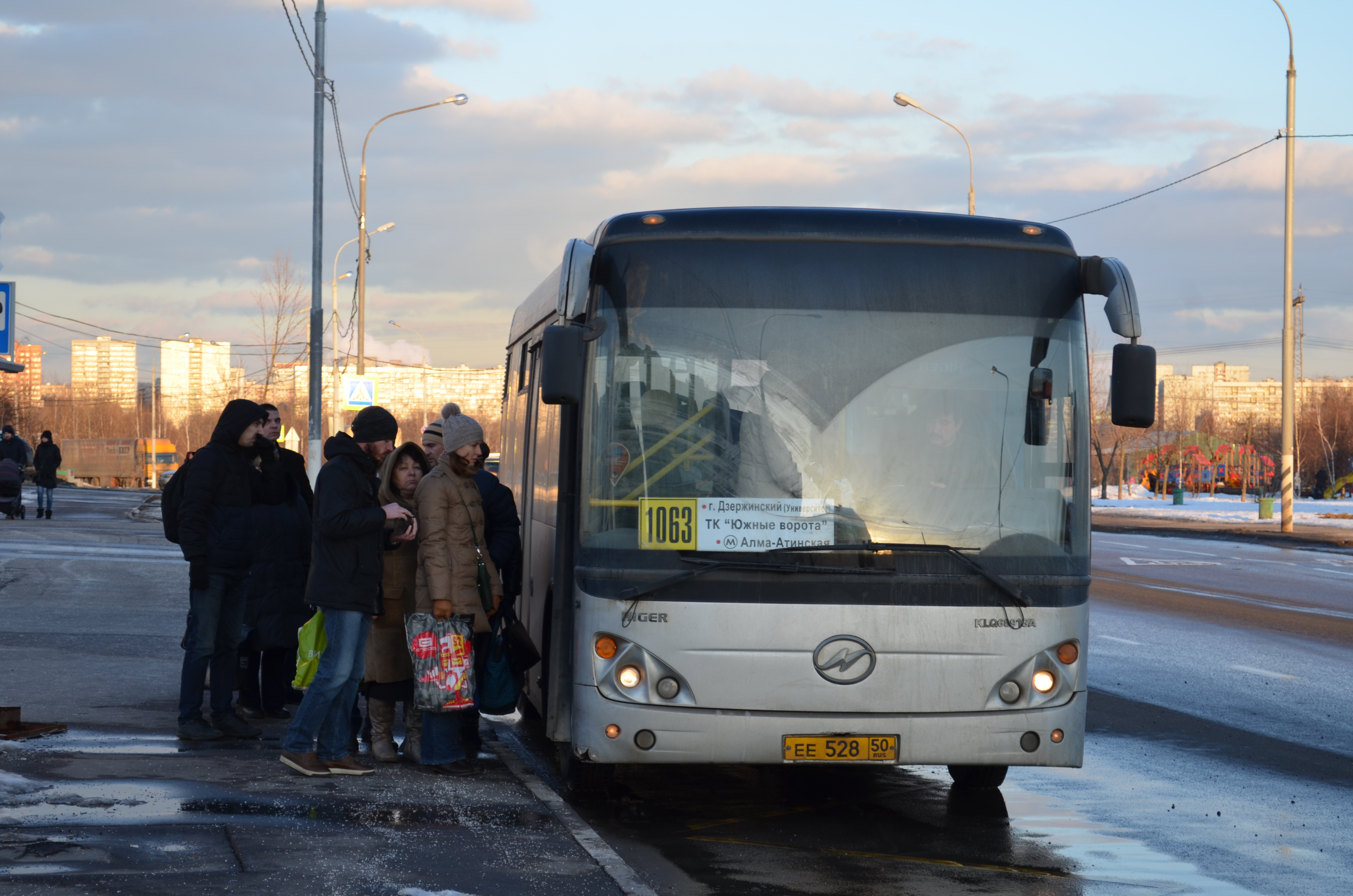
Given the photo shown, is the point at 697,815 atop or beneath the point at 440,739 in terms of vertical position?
beneath

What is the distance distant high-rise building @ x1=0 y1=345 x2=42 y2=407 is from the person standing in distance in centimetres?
1927

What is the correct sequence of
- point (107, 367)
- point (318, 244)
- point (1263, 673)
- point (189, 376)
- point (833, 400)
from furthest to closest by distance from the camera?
point (107, 367)
point (189, 376)
point (318, 244)
point (1263, 673)
point (833, 400)

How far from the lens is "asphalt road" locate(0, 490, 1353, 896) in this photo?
5.50m

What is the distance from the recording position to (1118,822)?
22.2 ft

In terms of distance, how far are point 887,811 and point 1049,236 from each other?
9.40 ft

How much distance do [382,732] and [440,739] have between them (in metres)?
0.45

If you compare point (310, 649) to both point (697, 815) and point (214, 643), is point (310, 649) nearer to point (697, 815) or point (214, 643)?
point (214, 643)

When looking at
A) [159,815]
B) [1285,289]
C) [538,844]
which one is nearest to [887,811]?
[538,844]

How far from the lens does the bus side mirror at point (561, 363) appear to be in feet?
20.7

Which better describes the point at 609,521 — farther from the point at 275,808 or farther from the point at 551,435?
the point at 275,808

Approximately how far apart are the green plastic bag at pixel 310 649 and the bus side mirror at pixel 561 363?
2.06m

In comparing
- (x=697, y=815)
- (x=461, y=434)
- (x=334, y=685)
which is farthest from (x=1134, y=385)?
(x=334, y=685)

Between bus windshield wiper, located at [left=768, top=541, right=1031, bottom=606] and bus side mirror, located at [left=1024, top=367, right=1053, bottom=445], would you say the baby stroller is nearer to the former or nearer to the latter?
bus windshield wiper, located at [left=768, top=541, right=1031, bottom=606]

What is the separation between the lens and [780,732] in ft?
20.3
